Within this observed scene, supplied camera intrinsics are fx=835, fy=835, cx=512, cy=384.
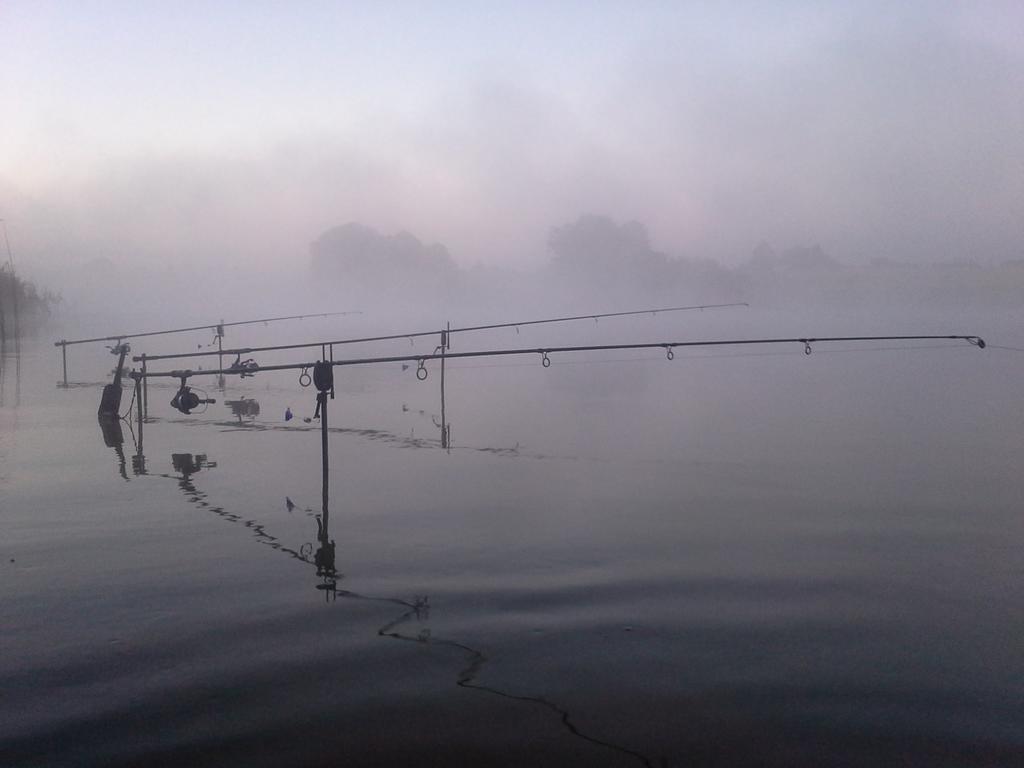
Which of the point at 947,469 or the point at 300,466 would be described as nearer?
the point at 300,466

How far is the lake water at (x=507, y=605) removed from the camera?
21.1ft

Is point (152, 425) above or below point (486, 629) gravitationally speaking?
above

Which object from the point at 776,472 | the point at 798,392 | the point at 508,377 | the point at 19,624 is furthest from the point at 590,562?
the point at 508,377

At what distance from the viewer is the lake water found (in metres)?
6.44

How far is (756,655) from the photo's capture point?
25.7 feet

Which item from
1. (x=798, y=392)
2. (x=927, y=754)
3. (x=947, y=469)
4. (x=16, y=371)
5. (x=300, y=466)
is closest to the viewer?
(x=927, y=754)

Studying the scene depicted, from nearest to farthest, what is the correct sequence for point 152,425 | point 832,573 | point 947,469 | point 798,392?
point 832,573
point 947,469
point 152,425
point 798,392

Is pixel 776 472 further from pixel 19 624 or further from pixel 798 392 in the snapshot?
pixel 798 392

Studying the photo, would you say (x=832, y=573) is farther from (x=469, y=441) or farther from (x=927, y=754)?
(x=469, y=441)

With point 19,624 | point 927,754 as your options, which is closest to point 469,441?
point 19,624

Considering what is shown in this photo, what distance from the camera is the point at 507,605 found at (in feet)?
30.4

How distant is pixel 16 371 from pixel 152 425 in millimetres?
27649

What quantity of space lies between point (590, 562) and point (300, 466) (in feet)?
30.2

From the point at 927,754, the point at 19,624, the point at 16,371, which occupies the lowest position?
the point at 927,754
